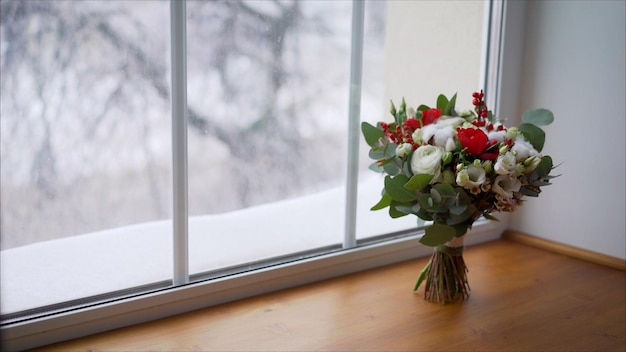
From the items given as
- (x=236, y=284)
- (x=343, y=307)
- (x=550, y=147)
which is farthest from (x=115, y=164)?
(x=550, y=147)

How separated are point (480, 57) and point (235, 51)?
1021mm

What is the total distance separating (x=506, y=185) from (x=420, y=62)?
0.73m

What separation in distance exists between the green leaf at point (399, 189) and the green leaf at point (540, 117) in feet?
1.42

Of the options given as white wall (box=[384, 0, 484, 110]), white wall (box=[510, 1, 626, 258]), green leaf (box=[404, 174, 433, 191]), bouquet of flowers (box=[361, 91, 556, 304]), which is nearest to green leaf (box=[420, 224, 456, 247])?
bouquet of flowers (box=[361, 91, 556, 304])

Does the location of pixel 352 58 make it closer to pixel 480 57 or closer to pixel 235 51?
pixel 235 51

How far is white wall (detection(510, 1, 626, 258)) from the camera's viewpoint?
2.13 meters

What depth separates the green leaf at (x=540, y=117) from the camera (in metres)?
1.76

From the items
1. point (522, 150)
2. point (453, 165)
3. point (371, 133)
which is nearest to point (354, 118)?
point (371, 133)

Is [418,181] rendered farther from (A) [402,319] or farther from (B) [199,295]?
(B) [199,295]

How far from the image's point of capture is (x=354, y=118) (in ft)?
6.59

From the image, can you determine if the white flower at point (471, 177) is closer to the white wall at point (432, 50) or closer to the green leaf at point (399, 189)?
the green leaf at point (399, 189)

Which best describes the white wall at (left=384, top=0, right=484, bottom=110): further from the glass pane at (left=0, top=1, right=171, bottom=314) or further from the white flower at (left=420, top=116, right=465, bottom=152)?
the glass pane at (left=0, top=1, right=171, bottom=314)

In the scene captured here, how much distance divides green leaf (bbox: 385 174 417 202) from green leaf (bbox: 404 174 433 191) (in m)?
0.04

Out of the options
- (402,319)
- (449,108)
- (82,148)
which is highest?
(449,108)
